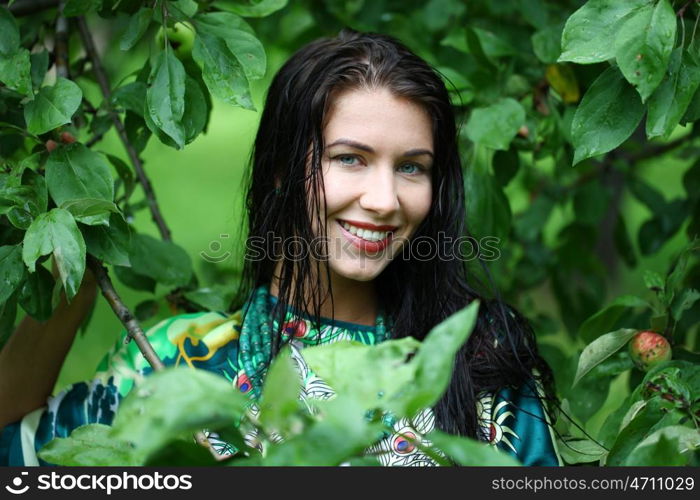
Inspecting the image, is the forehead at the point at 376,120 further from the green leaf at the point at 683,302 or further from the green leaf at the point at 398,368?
the green leaf at the point at 398,368

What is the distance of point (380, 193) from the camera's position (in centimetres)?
150

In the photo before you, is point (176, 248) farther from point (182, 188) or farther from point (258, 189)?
point (182, 188)

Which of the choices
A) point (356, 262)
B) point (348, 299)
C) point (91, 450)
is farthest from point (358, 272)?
point (91, 450)

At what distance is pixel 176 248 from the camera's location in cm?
184

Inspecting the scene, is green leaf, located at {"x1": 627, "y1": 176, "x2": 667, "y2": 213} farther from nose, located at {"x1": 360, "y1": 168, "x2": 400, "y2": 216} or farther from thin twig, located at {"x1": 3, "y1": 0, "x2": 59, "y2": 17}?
thin twig, located at {"x1": 3, "y1": 0, "x2": 59, "y2": 17}

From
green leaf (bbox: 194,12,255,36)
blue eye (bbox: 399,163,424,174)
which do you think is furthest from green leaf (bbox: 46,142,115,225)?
blue eye (bbox: 399,163,424,174)

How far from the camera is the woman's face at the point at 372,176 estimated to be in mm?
1511

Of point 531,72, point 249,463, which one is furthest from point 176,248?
point 249,463

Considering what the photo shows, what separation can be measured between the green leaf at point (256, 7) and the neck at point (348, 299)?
443mm

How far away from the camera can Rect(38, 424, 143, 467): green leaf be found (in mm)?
1099

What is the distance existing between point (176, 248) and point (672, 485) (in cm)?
105

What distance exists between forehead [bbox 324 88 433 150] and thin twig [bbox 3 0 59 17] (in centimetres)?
65

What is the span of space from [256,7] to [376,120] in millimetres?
339

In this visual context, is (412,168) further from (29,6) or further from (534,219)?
(534,219)
